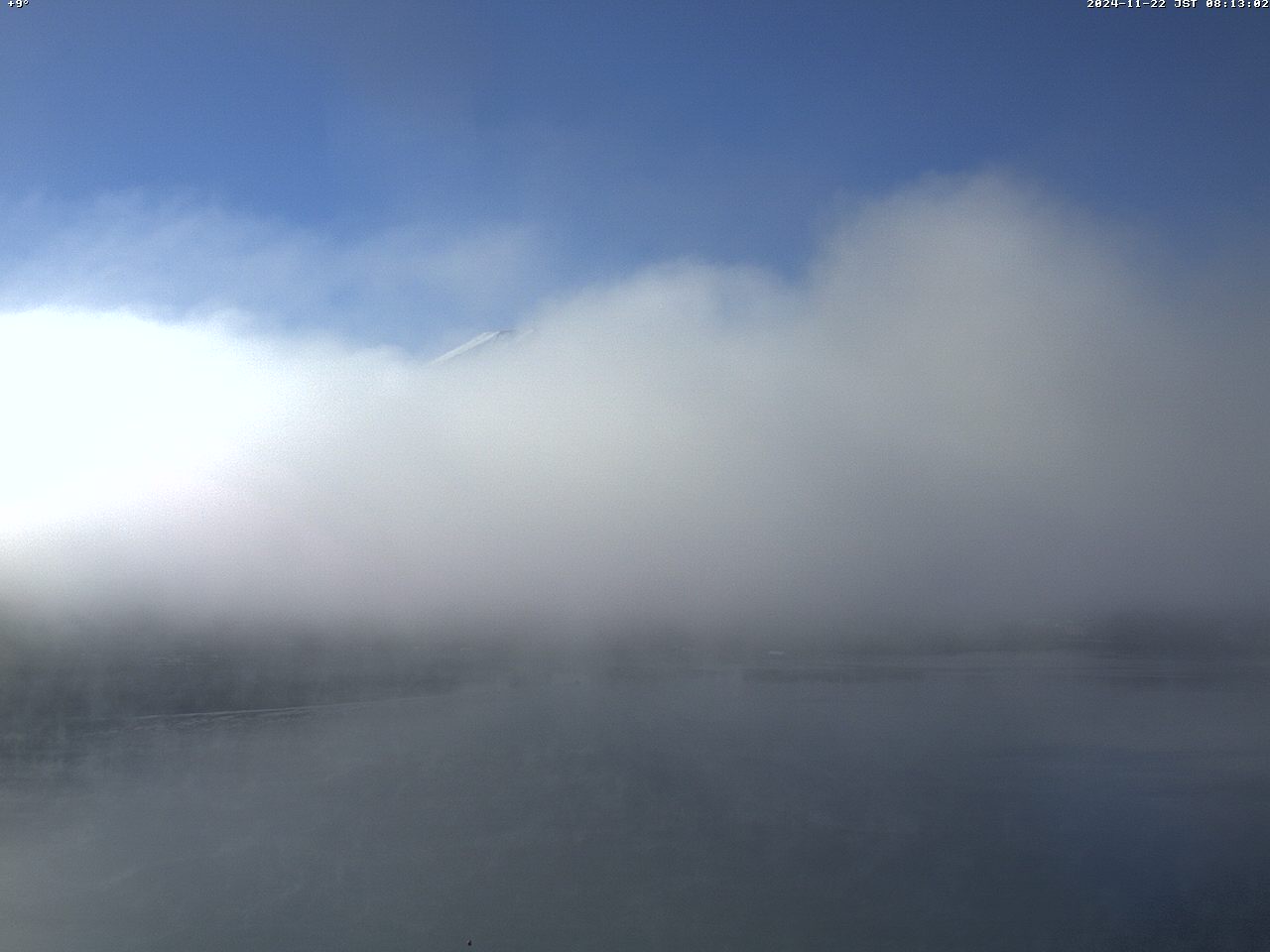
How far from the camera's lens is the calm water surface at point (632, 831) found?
7.55 meters

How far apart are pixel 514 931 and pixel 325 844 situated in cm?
263

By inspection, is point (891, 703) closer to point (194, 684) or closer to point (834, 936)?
point (834, 936)

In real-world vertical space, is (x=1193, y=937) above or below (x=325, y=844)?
below

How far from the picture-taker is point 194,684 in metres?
15.1

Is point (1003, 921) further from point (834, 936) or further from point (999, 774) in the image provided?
point (999, 774)

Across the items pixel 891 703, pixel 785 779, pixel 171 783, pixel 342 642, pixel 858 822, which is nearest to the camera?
pixel 858 822

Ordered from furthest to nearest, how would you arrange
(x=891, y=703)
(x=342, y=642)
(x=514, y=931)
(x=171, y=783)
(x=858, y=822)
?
(x=342, y=642), (x=891, y=703), (x=171, y=783), (x=858, y=822), (x=514, y=931)

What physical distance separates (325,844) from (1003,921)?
5.84 metres

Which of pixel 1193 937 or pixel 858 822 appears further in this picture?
pixel 858 822

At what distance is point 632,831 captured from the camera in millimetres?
9547

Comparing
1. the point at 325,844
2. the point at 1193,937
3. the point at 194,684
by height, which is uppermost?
the point at 194,684

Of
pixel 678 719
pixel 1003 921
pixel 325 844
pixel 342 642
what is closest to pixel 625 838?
pixel 325 844

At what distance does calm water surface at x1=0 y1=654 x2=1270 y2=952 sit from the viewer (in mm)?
7547

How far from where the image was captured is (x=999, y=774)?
12203mm
